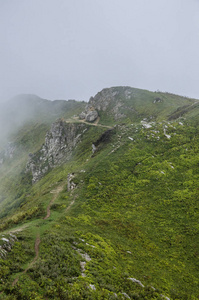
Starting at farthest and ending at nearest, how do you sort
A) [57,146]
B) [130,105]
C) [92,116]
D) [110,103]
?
1. [110,103]
2. [57,146]
3. [92,116]
4. [130,105]

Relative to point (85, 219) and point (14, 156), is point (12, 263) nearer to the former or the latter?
point (85, 219)

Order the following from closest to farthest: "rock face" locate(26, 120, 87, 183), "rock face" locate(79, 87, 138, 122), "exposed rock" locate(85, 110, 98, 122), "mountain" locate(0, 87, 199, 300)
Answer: "mountain" locate(0, 87, 199, 300)
"rock face" locate(26, 120, 87, 183)
"exposed rock" locate(85, 110, 98, 122)
"rock face" locate(79, 87, 138, 122)

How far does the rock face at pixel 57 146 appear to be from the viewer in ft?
353

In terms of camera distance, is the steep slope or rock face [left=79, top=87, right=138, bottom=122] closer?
the steep slope

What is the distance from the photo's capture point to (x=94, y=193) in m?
42.2

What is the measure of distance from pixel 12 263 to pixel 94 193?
26197 millimetres

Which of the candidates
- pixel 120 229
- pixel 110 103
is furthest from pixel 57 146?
pixel 120 229

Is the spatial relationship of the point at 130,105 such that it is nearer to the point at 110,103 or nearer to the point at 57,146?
the point at 110,103

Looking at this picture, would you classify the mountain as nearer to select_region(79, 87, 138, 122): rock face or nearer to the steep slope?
the steep slope

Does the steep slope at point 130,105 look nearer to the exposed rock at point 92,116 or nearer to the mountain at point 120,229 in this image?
the exposed rock at point 92,116

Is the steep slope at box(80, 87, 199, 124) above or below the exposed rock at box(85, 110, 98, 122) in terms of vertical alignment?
above

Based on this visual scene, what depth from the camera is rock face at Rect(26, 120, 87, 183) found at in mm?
107619

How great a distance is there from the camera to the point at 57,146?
11919cm

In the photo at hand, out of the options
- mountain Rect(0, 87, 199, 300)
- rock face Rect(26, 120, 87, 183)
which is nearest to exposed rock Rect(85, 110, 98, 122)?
rock face Rect(26, 120, 87, 183)
